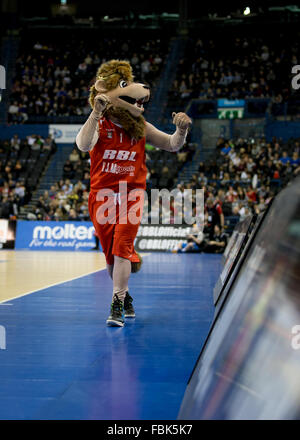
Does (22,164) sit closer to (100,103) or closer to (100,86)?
(100,86)

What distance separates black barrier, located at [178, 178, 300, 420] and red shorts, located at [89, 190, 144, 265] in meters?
2.80

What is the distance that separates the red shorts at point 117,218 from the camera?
A: 4.34m

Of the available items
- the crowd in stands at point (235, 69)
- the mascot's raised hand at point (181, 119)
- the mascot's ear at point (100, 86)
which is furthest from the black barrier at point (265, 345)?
the crowd in stands at point (235, 69)

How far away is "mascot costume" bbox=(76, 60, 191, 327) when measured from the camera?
4.36 metres

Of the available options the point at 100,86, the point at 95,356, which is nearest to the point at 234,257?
the point at 100,86

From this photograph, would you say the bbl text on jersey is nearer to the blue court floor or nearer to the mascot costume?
the mascot costume

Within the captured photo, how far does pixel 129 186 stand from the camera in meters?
4.46

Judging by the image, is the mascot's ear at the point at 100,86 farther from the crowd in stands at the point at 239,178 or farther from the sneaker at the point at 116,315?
the crowd in stands at the point at 239,178

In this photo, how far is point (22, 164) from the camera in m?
23.8

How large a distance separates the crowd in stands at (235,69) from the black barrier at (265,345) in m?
23.1

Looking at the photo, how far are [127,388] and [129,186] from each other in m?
2.30

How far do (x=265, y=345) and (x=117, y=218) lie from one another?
305 cm

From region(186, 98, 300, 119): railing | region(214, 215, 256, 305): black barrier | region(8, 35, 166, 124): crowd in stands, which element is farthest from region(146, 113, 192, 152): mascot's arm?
region(8, 35, 166, 124): crowd in stands

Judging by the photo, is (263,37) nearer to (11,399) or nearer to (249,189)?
(249,189)
